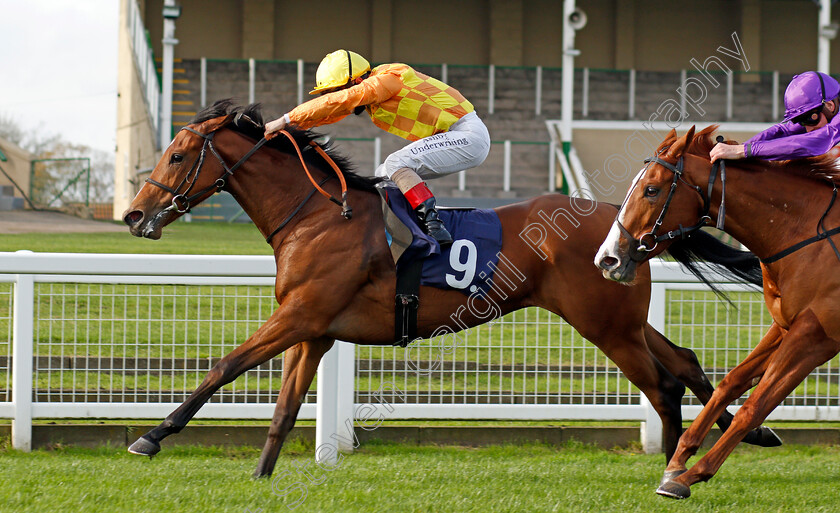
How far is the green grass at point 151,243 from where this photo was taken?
9.42m

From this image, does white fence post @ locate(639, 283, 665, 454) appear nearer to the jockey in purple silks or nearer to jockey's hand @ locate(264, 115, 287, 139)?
the jockey in purple silks

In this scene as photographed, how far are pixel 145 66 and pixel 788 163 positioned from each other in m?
15.0

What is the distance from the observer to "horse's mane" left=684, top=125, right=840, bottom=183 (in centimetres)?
349

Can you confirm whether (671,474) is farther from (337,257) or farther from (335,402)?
(335,402)

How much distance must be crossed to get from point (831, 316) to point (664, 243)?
629mm

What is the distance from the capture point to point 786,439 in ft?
16.1

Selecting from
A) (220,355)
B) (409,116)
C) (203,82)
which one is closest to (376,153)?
(203,82)

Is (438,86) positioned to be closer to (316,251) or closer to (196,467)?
(316,251)

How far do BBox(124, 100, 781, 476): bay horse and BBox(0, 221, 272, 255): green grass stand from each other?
487cm

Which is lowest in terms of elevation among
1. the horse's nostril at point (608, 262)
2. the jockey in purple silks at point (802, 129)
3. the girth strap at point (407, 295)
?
the girth strap at point (407, 295)

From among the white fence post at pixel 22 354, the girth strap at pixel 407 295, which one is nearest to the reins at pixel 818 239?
the girth strap at pixel 407 295

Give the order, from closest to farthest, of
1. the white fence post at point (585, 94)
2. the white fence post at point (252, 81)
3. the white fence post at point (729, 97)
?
the white fence post at point (252, 81)
the white fence post at point (585, 94)
the white fence post at point (729, 97)

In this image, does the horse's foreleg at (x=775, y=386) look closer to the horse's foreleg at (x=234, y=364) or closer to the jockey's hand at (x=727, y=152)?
the jockey's hand at (x=727, y=152)

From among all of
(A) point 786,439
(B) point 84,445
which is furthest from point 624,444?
(B) point 84,445
